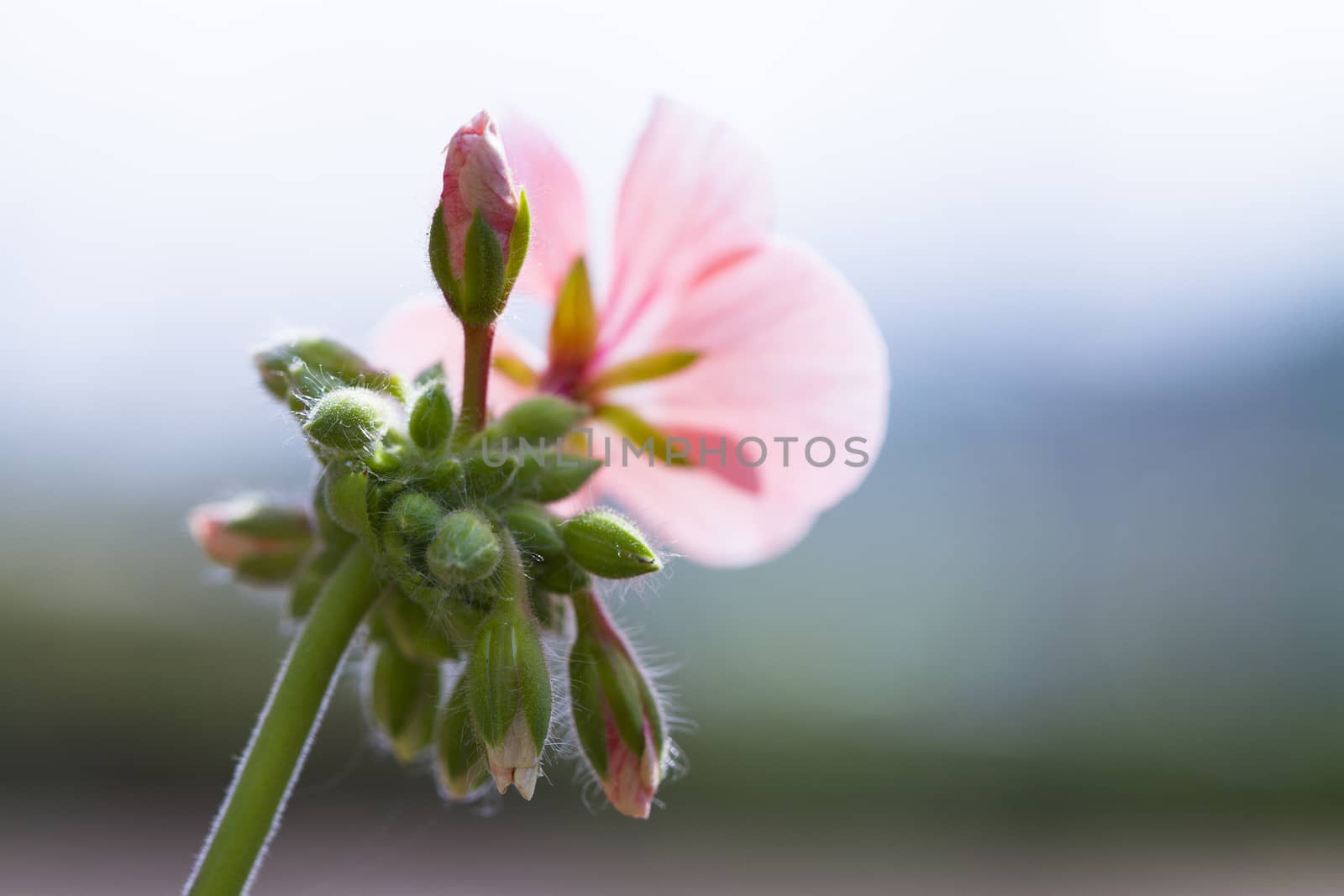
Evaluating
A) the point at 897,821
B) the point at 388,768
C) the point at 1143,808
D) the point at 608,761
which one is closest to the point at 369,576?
the point at 608,761

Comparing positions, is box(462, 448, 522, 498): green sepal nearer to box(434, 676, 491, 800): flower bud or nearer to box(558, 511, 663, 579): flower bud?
box(558, 511, 663, 579): flower bud

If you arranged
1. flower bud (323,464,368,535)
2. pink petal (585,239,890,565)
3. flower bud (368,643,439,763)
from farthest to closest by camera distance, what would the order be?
pink petal (585,239,890,565) < flower bud (368,643,439,763) < flower bud (323,464,368,535)

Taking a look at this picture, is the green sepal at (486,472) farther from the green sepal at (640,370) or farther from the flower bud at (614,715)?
the green sepal at (640,370)

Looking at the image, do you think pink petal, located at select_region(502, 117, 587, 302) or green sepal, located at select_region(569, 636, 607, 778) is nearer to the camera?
green sepal, located at select_region(569, 636, 607, 778)

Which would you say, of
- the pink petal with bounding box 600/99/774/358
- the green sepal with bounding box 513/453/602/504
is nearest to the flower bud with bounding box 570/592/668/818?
the green sepal with bounding box 513/453/602/504

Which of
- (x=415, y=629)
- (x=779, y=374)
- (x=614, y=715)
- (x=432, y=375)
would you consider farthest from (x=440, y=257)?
(x=779, y=374)

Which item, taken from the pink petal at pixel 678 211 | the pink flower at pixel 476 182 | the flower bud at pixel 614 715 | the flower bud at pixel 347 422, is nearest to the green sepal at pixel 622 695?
the flower bud at pixel 614 715
